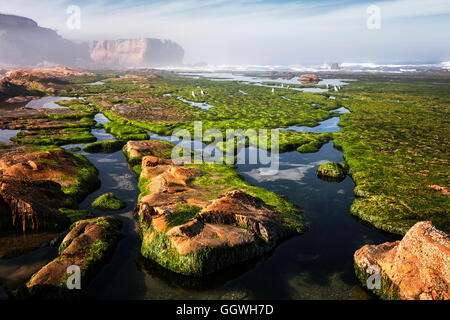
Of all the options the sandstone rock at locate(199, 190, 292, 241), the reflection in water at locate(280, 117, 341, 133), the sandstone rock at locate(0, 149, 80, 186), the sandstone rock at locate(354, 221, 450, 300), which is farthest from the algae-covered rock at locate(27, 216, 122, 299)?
the reflection in water at locate(280, 117, 341, 133)

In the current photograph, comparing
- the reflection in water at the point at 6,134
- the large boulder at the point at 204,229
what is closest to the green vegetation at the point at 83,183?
the large boulder at the point at 204,229

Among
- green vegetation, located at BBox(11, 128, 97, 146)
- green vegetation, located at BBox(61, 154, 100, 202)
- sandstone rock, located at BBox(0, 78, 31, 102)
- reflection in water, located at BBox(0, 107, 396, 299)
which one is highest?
sandstone rock, located at BBox(0, 78, 31, 102)

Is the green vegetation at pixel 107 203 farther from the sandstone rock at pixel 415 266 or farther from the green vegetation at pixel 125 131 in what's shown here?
the green vegetation at pixel 125 131

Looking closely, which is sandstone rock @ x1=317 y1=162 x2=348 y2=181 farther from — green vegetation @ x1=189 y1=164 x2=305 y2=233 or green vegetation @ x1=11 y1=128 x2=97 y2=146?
green vegetation @ x1=11 y1=128 x2=97 y2=146

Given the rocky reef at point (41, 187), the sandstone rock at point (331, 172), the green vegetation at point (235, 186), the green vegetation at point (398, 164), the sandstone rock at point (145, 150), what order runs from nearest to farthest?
1. the rocky reef at point (41, 187)
2. the green vegetation at point (235, 186)
3. the green vegetation at point (398, 164)
4. the sandstone rock at point (331, 172)
5. the sandstone rock at point (145, 150)

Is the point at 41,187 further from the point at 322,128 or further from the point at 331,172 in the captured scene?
the point at 322,128

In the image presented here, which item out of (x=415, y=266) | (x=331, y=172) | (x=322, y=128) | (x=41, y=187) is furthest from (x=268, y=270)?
(x=322, y=128)

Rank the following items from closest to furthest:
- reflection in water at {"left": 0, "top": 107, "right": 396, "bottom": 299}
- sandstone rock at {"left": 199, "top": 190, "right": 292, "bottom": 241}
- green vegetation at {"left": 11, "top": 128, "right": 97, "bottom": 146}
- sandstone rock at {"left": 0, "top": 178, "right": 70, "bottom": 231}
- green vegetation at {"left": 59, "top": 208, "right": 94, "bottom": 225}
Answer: reflection in water at {"left": 0, "top": 107, "right": 396, "bottom": 299}, sandstone rock at {"left": 199, "top": 190, "right": 292, "bottom": 241}, sandstone rock at {"left": 0, "top": 178, "right": 70, "bottom": 231}, green vegetation at {"left": 59, "top": 208, "right": 94, "bottom": 225}, green vegetation at {"left": 11, "top": 128, "right": 97, "bottom": 146}
